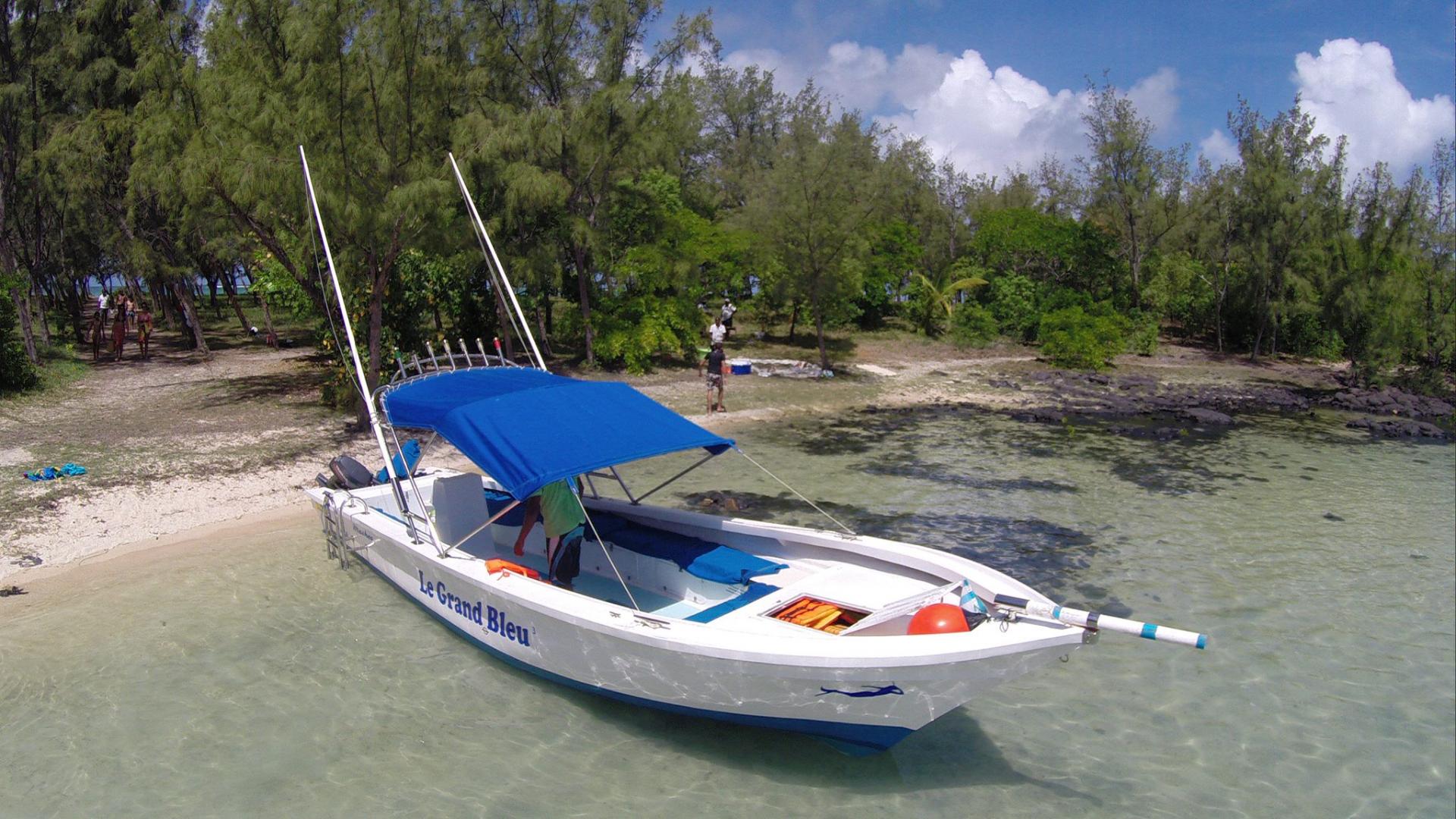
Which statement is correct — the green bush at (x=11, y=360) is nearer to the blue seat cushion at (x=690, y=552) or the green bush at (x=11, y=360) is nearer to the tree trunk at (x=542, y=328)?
the tree trunk at (x=542, y=328)

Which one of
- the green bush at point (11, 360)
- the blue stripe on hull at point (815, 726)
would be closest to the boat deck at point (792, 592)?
the blue stripe on hull at point (815, 726)

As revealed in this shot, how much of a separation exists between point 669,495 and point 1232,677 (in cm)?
783

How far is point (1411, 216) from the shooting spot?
27.7 m

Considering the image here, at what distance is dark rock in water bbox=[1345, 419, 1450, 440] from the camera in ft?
65.9

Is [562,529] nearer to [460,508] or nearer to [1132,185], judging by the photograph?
[460,508]

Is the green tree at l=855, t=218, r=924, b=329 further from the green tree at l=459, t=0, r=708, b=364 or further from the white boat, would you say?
the white boat

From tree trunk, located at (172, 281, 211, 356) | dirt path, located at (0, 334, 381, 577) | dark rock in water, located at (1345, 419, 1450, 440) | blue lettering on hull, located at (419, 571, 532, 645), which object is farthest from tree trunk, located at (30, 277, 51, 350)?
dark rock in water, located at (1345, 419, 1450, 440)

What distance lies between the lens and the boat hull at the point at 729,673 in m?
5.46

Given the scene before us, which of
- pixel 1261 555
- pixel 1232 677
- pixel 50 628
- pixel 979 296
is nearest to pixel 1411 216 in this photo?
pixel 979 296

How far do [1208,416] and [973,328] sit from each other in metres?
12.7

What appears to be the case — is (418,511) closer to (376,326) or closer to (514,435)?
A: (514,435)

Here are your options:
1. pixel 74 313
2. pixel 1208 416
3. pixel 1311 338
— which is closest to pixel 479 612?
pixel 1208 416

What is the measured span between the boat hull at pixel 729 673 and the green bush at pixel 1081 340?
26085mm

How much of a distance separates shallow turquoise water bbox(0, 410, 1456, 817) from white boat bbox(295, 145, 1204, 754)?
1.47 ft
